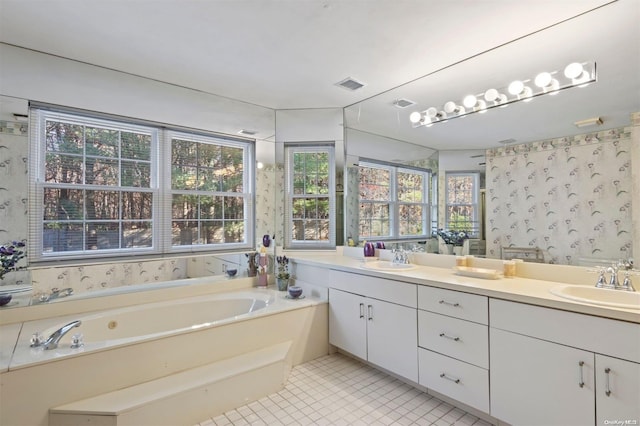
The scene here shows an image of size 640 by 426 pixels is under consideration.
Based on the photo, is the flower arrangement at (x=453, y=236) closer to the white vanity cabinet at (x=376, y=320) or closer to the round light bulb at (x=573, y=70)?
the white vanity cabinet at (x=376, y=320)

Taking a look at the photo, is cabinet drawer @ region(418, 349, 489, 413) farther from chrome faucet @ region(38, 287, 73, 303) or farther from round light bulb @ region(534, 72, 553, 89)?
chrome faucet @ region(38, 287, 73, 303)

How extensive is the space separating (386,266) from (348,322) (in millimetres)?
600

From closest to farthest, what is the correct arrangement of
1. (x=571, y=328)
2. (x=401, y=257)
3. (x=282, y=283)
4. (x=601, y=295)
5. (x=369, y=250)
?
(x=571, y=328) → (x=601, y=295) → (x=401, y=257) → (x=369, y=250) → (x=282, y=283)

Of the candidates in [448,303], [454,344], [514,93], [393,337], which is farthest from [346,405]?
[514,93]

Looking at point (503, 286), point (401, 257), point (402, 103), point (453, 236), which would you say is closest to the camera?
point (503, 286)

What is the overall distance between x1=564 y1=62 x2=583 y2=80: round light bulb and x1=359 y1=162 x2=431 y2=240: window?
112 centimetres

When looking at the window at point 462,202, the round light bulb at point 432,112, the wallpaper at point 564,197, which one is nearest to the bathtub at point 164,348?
the window at point 462,202

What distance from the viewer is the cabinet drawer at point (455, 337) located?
1.76m

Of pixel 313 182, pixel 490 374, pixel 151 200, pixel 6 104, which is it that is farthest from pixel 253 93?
pixel 490 374

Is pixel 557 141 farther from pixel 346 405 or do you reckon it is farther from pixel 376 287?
pixel 346 405

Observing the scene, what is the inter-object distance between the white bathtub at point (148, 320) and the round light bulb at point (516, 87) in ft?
7.72

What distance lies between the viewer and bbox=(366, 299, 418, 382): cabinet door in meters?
2.12

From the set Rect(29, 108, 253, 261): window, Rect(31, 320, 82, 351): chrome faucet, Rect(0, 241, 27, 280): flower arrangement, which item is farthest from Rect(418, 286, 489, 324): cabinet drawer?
Rect(0, 241, 27, 280): flower arrangement

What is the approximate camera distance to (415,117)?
2.79 m
